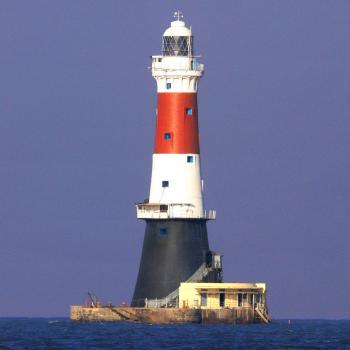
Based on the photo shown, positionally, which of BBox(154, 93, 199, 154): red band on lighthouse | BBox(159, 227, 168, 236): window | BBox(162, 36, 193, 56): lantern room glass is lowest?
BBox(159, 227, 168, 236): window

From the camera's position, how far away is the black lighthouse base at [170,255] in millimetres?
98625

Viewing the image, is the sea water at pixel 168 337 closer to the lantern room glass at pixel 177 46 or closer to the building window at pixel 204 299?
the building window at pixel 204 299

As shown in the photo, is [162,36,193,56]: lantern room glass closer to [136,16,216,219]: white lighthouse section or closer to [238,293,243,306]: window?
[136,16,216,219]: white lighthouse section

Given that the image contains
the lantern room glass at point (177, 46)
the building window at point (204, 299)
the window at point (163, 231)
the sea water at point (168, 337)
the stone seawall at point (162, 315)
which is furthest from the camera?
the lantern room glass at point (177, 46)

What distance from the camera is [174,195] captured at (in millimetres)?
99062

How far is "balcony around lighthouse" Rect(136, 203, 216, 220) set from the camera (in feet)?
324

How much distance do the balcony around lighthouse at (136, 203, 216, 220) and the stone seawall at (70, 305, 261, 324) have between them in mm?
4469

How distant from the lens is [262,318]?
100562mm

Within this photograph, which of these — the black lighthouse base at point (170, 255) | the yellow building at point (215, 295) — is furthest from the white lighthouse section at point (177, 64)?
the yellow building at point (215, 295)

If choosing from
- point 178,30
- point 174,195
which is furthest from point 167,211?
point 178,30

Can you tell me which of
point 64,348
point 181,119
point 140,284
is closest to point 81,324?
point 140,284

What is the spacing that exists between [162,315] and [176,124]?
349 inches

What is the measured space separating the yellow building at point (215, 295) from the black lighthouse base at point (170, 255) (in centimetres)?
118

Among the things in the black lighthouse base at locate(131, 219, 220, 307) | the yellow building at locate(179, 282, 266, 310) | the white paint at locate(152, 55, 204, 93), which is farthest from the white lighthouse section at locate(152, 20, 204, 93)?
the yellow building at locate(179, 282, 266, 310)
